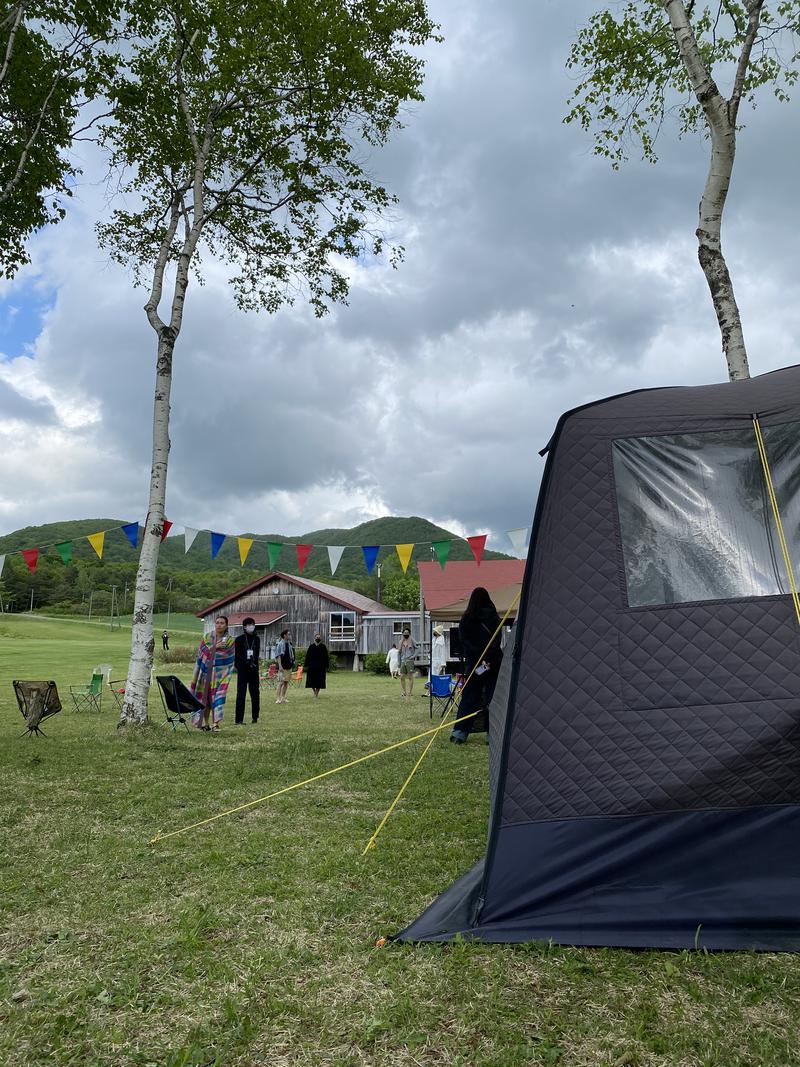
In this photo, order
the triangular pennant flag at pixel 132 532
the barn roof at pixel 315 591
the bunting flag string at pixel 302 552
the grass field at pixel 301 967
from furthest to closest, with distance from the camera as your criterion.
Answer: the barn roof at pixel 315 591 < the bunting flag string at pixel 302 552 < the triangular pennant flag at pixel 132 532 < the grass field at pixel 301 967

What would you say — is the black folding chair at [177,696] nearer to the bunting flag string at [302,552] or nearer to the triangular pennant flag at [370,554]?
the triangular pennant flag at [370,554]

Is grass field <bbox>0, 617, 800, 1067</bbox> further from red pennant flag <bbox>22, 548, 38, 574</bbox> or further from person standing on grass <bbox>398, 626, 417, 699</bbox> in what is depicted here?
person standing on grass <bbox>398, 626, 417, 699</bbox>

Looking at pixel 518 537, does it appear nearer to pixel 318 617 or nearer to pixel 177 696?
pixel 177 696

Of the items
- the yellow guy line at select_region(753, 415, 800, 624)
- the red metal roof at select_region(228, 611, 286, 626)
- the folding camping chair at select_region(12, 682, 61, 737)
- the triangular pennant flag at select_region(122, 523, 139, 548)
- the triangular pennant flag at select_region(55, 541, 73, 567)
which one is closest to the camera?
the yellow guy line at select_region(753, 415, 800, 624)

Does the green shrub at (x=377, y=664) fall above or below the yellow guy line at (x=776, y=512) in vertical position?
below

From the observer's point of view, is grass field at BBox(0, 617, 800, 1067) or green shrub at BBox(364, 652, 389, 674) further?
green shrub at BBox(364, 652, 389, 674)

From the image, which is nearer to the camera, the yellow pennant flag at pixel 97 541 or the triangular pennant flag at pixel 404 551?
the yellow pennant flag at pixel 97 541

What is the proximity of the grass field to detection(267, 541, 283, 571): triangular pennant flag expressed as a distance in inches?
416

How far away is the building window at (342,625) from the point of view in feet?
115

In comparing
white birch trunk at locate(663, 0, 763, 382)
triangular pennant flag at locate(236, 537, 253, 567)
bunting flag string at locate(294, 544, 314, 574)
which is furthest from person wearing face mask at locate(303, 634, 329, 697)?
white birch trunk at locate(663, 0, 763, 382)

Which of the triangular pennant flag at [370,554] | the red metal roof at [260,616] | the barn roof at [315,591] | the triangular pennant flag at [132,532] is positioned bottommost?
the red metal roof at [260,616]

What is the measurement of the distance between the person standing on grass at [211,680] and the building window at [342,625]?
24696 millimetres

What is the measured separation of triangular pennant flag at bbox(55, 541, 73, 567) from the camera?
45.7ft

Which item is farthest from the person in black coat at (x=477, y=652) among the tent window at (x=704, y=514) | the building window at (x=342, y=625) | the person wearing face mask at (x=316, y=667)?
the building window at (x=342, y=625)
